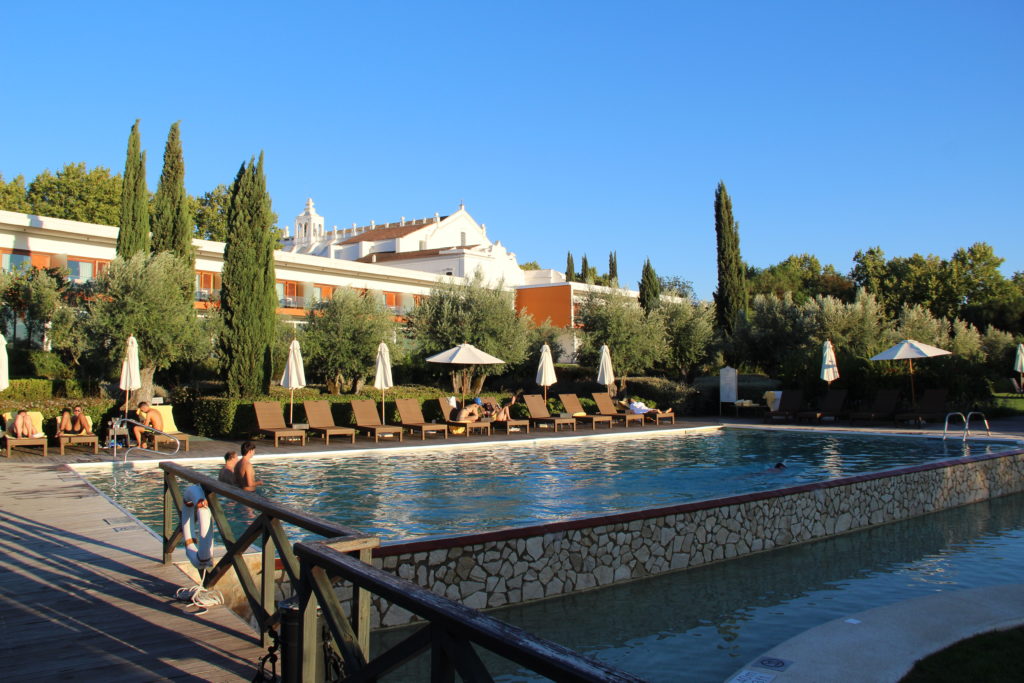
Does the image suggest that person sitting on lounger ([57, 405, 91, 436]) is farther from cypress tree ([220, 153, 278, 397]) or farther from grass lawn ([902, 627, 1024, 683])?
grass lawn ([902, 627, 1024, 683])

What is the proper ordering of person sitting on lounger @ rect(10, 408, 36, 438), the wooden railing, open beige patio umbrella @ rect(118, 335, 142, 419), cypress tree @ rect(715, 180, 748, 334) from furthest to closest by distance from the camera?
cypress tree @ rect(715, 180, 748, 334), open beige patio umbrella @ rect(118, 335, 142, 419), person sitting on lounger @ rect(10, 408, 36, 438), the wooden railing

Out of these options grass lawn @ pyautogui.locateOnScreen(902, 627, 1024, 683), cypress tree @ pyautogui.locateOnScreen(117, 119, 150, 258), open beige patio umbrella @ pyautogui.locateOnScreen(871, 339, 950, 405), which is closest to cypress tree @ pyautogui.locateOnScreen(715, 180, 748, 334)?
open beige patio umbrella @ pyautogui.locateOnScreen(871, 339, 950, 405)

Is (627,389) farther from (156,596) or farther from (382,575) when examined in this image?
(382,575)

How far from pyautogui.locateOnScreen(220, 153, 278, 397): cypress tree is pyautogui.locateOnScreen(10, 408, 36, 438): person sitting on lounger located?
600 centimetres

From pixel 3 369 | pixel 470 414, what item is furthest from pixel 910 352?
pixel 3 369

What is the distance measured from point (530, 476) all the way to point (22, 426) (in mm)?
9636

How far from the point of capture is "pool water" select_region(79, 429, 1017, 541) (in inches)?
387

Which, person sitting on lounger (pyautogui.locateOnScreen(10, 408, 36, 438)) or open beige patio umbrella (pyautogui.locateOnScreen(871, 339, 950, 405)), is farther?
open beige patio umbrella (pyautogui.locateOnScreen(871, 339, 950, 405))

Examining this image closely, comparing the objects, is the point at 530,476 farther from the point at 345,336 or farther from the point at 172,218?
the point at 172,218

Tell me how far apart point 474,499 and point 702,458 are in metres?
6.33

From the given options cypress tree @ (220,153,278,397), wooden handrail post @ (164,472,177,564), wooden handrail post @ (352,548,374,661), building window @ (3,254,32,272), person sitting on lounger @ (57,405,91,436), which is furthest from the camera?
building window @ (3,254,32,272)

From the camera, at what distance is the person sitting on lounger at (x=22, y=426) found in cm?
1492

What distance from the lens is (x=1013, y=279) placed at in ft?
191

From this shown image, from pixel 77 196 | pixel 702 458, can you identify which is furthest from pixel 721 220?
pixel 77 196
